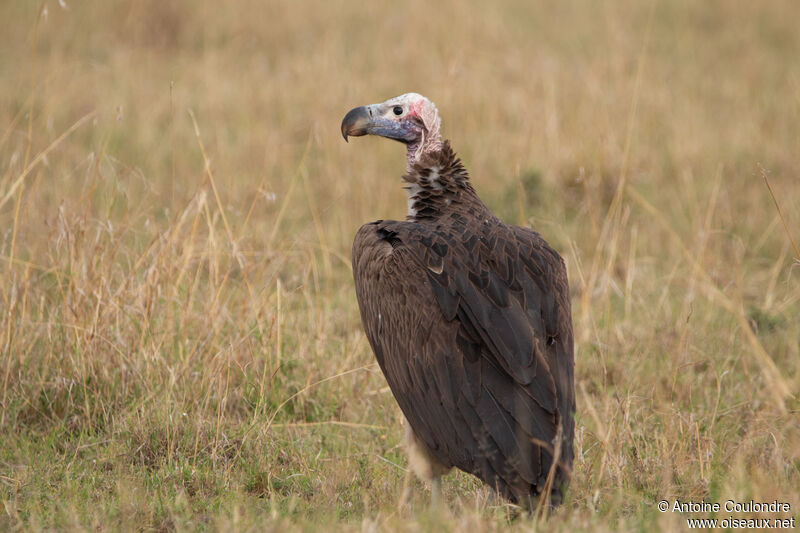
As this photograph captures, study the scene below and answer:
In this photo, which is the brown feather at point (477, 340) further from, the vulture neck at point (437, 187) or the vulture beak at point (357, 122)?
the vulture beak at point (357, 122)

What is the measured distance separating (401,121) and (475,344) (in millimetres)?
1506

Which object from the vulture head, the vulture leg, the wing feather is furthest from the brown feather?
the vulture head

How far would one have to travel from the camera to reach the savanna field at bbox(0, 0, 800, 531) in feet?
12.9

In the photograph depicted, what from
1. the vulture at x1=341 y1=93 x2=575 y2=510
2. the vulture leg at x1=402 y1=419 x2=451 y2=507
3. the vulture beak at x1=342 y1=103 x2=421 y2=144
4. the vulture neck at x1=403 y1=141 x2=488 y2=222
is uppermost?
the vulture beak at x1=342 y1=103 x2=421 y2=144

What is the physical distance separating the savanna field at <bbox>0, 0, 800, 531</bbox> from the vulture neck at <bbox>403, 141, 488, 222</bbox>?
842mm

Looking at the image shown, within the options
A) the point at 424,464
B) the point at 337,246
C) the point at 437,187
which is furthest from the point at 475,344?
the point at 337,246

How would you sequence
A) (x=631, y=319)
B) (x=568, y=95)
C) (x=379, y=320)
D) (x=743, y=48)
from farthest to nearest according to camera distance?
(x=743, y=48) < (x=568, y=95) < (x=631, y=319) < (x=379, y=320)

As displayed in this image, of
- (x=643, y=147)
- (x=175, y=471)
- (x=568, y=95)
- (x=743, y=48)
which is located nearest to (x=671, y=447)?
(x=175, y=471)

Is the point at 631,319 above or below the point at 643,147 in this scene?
below

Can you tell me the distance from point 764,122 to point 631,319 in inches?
159

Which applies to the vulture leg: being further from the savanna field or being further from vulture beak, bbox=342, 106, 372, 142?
vulture beak, bbox=342, 106, 372, 142

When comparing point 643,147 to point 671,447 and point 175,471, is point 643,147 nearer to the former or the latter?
point 671,447

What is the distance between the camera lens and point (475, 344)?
3.56 metres

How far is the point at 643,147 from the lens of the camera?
8633 millimetres
